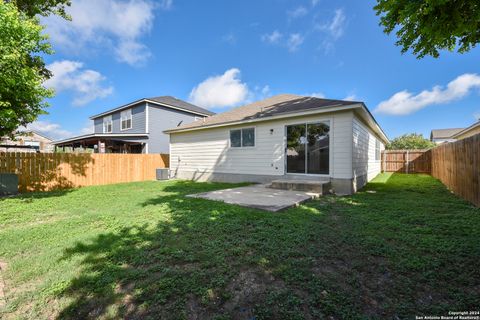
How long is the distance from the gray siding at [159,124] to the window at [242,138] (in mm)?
9423

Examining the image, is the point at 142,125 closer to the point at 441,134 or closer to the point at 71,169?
the point at 71,169

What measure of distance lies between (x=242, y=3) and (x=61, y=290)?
12.3 metres

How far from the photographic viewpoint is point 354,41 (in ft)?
39.0

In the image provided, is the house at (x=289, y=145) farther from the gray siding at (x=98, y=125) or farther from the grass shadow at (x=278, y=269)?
the gray siding at (x=98, y=125)

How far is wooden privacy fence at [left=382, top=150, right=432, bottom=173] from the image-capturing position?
15.6 m

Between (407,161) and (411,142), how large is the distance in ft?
89.6

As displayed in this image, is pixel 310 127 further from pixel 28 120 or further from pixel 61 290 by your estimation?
pixel 28 120

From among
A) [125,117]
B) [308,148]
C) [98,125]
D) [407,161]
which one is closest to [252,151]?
[308,148]

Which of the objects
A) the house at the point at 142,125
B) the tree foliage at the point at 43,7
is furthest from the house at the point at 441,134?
the tree foliage at the point at 43,7

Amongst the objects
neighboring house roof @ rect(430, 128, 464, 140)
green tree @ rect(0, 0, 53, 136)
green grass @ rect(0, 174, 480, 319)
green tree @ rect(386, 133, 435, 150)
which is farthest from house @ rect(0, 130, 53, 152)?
neighboring house roof @ rect(430, 128, 464, 140)

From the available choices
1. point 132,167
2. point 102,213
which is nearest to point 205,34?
point 132,167

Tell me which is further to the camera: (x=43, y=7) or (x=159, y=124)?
(x=159, y=124)

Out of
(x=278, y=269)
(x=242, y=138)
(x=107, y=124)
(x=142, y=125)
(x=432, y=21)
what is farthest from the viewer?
(x=107, y=124)

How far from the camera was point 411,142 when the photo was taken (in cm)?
3788
